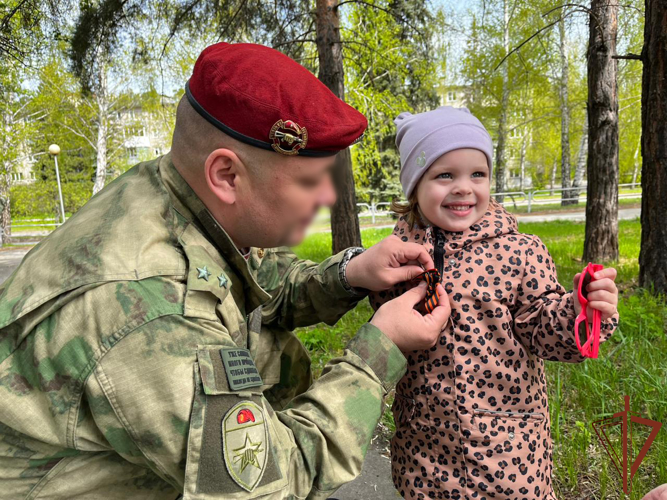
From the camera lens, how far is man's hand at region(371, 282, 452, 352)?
137cm

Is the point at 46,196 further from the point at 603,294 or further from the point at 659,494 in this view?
the point at 659,494

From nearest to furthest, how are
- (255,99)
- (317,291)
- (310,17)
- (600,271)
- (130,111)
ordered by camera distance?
(255,99) < (600,271) < (317,291) < (310,17) < (130,111)

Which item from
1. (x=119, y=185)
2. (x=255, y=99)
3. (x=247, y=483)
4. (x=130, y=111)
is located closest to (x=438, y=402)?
(x=247, y=483)

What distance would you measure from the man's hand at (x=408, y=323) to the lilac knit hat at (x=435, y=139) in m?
0.44

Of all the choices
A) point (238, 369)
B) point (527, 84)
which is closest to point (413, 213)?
point (238, 369)

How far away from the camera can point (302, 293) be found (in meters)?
1.87

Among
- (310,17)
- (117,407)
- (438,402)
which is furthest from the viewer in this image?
(310,17)

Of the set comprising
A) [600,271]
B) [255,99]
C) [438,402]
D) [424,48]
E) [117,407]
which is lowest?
[438,402]

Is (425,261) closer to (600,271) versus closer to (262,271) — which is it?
(600,271)

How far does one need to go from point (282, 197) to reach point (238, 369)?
45cm

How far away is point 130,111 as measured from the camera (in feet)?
75.3

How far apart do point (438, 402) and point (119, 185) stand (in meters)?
1.14

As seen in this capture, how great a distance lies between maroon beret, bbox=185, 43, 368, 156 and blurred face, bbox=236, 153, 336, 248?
5 cm

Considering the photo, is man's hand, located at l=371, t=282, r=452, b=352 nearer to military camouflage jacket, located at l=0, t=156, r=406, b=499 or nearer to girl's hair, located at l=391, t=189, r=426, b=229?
military camouflage jacket, located at l=0, t=156, r=406, b=499
